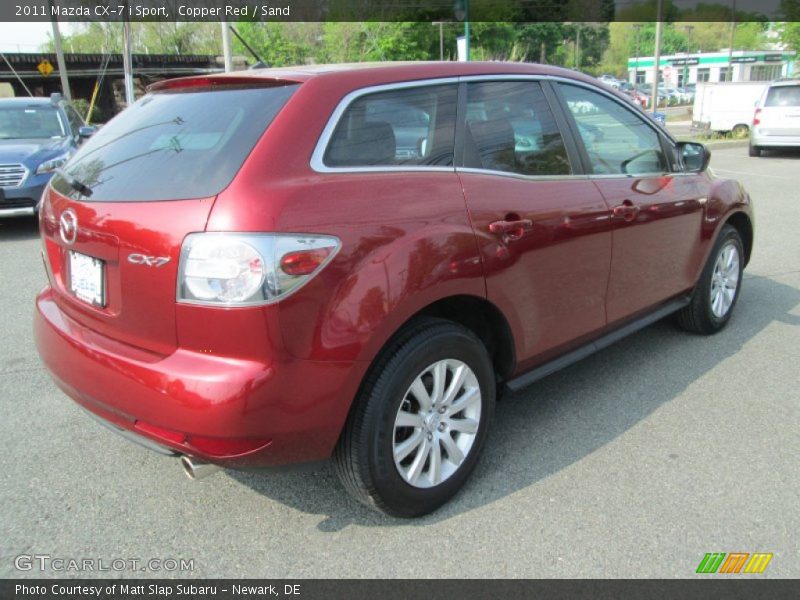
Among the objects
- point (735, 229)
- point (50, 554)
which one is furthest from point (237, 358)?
point (735, 229)

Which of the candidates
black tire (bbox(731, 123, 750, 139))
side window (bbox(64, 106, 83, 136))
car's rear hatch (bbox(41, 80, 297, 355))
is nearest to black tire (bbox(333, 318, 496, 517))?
car's rear hatch (bbox(41, 80, 297, 355))

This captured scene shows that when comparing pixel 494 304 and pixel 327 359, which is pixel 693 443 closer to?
pixel 494 304

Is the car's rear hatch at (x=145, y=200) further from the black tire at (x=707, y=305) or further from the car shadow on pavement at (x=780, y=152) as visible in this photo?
the car shadow on pavement at (x=780, y=152)

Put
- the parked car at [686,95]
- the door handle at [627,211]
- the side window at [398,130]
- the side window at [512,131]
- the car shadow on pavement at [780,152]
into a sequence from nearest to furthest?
the side window at [398,130] → the side window at [512,131] → the door handle at [627,211] → the car shadow on pavement at [780,152] → the parked car at [686,95]

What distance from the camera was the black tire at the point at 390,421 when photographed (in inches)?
96.4

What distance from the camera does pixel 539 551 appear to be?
253 centimetres

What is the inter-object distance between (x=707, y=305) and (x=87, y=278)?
3.78m

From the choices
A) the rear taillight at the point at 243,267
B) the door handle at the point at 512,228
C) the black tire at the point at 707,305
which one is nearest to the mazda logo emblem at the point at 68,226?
the rear taillight at the point at 243,267

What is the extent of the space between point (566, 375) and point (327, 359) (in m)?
2.23

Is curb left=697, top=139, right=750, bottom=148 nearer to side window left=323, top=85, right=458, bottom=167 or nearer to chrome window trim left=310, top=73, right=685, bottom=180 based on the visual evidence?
chrome window trim left=310, top=73, right=685, bottom=180

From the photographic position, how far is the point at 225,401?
2.16m

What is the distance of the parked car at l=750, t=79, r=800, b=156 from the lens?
16.0 m

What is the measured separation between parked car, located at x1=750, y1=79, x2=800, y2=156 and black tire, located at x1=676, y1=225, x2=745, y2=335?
13.6 m

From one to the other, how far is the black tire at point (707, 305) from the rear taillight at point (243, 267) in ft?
10.5
